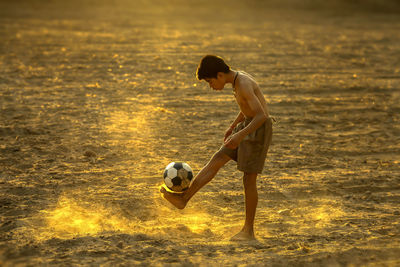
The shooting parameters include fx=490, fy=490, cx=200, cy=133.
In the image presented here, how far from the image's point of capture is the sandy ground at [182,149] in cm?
411

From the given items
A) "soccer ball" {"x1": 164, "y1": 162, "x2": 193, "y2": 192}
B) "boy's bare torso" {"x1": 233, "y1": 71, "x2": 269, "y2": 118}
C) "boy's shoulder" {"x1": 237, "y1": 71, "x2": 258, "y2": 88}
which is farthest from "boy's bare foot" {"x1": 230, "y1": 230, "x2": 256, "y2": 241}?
"boy's shoulder" {"x1": 237, "y1": 71, "x2": 258, "y2": 88}

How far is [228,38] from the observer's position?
46.0 ft

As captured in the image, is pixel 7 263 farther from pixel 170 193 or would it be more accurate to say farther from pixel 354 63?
pixel 354 63

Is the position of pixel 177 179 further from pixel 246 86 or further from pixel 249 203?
pixel 246 86

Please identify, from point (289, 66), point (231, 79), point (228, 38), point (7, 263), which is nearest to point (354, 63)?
point (289, 66)

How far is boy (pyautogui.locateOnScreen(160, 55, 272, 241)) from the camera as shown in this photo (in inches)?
160

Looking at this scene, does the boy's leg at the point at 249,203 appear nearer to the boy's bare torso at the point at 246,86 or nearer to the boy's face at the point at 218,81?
the boy's bare torso at the point at 246,86

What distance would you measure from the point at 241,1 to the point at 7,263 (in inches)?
950

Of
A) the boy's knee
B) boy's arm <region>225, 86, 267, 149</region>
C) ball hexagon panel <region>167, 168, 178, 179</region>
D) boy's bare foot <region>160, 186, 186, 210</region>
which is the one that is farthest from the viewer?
ball hexagon panel <region>167, 168, 178, 179</region>

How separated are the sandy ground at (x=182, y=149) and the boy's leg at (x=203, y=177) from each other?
289 mm

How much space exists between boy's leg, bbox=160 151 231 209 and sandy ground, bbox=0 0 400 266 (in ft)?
0.95

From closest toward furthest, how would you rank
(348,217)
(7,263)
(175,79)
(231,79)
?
(7,263) → (231,79) → (348,217) → (175,79)

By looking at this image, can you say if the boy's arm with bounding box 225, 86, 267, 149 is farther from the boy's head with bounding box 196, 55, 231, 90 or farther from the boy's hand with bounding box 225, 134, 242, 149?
the boy's head with bounding box 196, 55, 231, 90

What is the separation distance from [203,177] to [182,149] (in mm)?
2195
